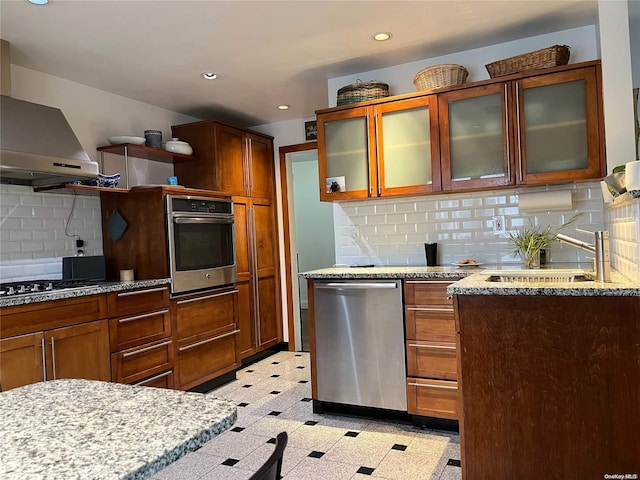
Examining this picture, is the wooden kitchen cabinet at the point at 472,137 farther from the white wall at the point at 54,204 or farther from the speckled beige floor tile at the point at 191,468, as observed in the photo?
the speckled beige floor tile at the point at 191,468

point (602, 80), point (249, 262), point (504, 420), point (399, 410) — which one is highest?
point (602, 80)

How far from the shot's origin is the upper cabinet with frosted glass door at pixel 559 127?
2.89 m

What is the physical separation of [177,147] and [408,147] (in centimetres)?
204

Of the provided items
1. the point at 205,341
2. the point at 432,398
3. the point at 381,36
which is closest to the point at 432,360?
the point at 432,398

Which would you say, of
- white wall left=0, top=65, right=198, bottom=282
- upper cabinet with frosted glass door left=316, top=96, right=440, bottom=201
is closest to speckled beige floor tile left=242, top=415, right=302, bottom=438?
upper cabinet with frosted glass door left=316, top=96, right=440, bottom=201

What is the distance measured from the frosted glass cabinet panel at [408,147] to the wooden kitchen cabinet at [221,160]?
162cm

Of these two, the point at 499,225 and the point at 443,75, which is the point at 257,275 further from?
the point at 443,75

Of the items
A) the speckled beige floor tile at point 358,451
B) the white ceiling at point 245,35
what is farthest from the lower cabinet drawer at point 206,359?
the white ceiling at point 245,35

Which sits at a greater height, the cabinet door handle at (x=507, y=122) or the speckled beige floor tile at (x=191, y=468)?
the cabinet door handle at (x=507, y=122)

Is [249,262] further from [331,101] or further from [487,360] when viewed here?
[487,360]

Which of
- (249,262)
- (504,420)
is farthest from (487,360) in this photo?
(249,262)

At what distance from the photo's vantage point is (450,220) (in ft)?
11.6

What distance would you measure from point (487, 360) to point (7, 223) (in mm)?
3090

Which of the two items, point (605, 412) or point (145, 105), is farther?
point (145, 105)
